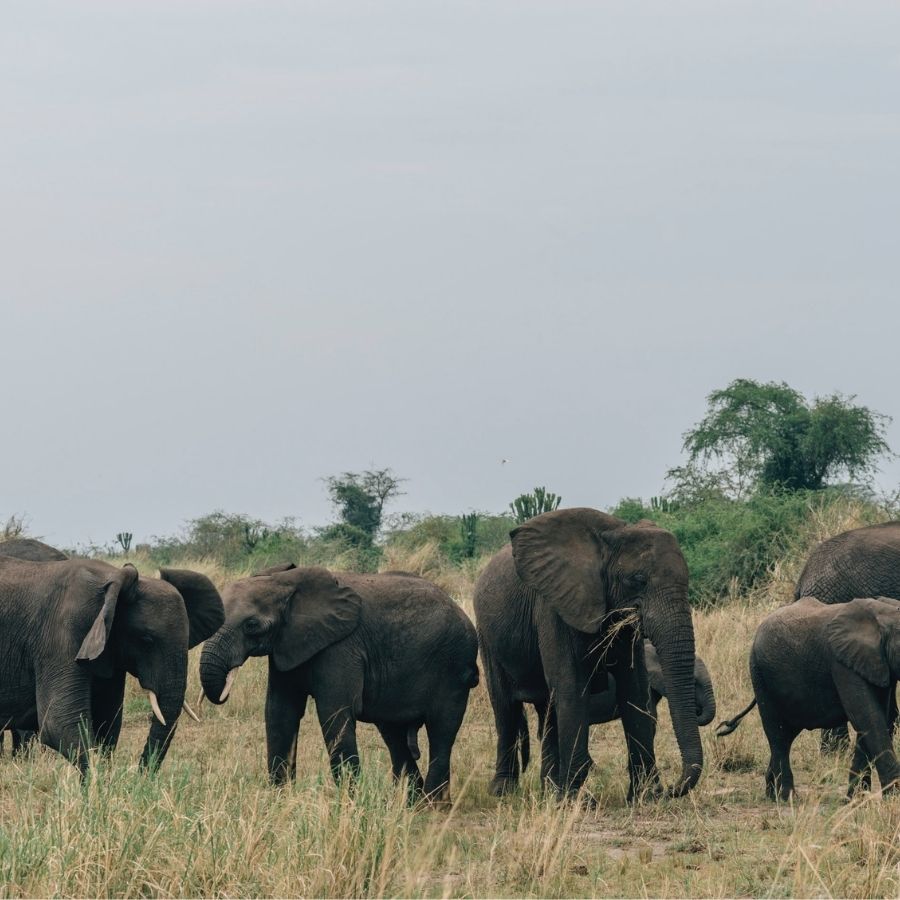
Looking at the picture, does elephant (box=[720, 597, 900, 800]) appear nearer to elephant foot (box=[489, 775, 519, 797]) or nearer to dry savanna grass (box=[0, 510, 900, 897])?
dry savanna grass (box=[0, 510, 900, 897])

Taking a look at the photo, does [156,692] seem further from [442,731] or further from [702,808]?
[702,808]

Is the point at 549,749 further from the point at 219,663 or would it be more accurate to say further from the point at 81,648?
the point at 81,648

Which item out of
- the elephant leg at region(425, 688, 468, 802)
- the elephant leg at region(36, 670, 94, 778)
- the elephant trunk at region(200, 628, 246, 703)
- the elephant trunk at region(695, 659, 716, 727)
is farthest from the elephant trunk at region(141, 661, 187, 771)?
the elephant trunk at region(695, 659, 716, 727)

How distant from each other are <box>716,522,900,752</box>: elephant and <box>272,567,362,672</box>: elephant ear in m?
3.47

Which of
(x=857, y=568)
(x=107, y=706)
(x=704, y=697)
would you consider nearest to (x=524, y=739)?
(x=704, y=697)

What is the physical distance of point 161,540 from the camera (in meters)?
46.6

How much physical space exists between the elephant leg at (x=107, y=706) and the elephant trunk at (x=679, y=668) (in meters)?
3.39

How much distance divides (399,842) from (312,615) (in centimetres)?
292

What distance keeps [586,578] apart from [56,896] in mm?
4443

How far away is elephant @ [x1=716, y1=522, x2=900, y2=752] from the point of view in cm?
1288

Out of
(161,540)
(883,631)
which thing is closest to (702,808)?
(883,631)

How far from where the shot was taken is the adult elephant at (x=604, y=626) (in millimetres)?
10211

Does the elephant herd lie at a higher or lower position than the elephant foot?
higher

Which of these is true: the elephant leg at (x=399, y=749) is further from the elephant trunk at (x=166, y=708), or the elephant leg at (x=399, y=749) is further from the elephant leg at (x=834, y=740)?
the elephant leg at (x=834, y=740)
